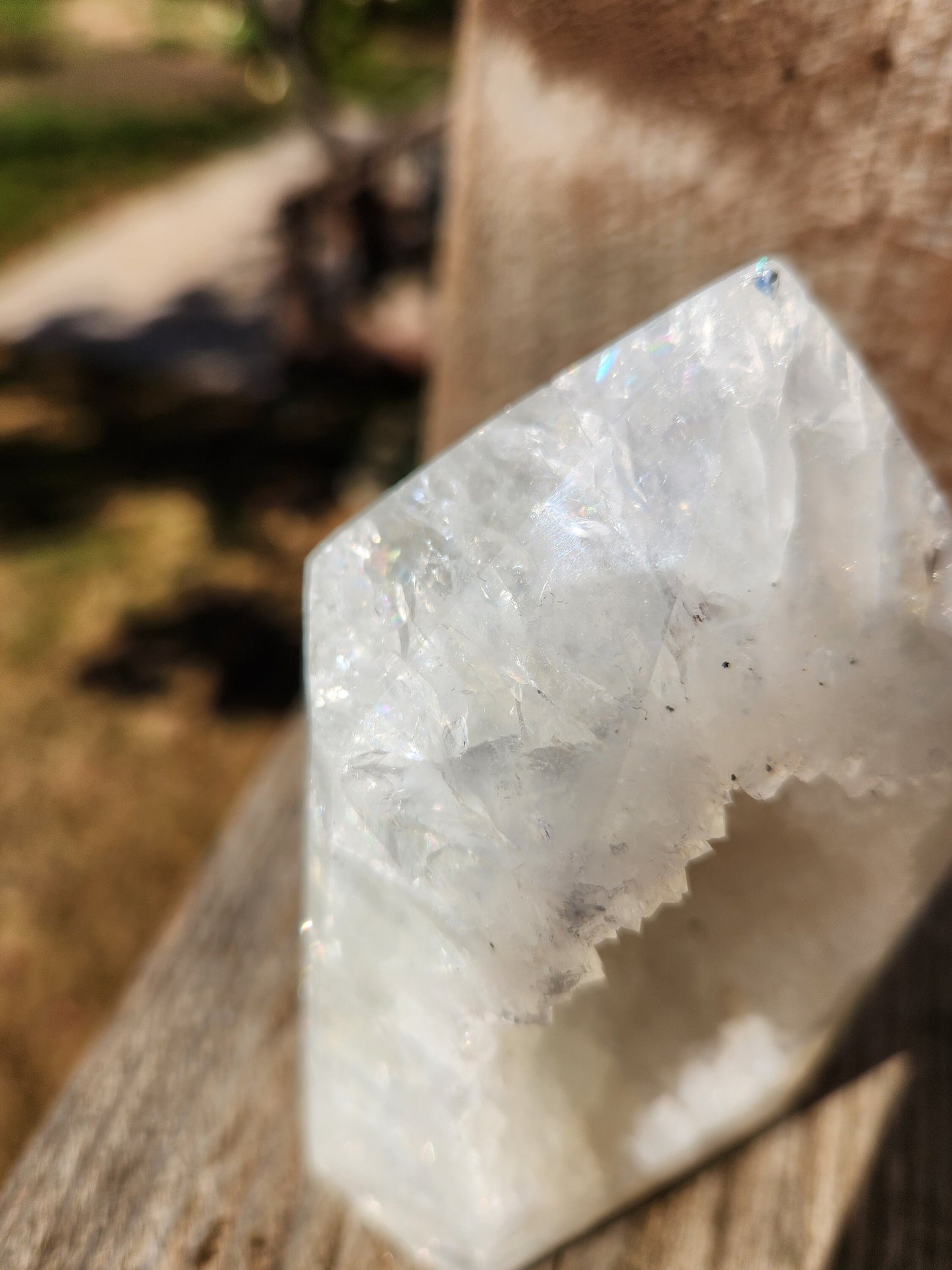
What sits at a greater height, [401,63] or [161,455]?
[401,63]

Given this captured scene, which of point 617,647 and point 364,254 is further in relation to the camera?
point 364,254

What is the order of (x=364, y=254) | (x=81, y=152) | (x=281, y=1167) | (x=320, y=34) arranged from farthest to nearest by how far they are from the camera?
(x=81, y=152) < (x=364, y=254) < (x=320, y=34) < (x=281, y=1167)

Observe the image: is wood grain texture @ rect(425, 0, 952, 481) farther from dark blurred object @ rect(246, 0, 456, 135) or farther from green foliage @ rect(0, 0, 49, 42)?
green foliage @ rect(0, 0, 49, 42)

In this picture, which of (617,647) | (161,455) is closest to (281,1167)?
(617,647)

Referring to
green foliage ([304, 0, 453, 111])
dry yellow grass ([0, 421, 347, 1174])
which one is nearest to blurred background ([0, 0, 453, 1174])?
dry yellow grass ([0, 421, 347, 1174])

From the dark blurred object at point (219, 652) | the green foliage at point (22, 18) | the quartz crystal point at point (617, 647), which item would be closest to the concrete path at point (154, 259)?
the dark blurred object at point (219, 652)

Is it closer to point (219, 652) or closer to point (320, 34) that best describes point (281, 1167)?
point (219, 652)

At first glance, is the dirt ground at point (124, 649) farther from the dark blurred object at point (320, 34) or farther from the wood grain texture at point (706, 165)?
the wood grain texture at point (706, 165)

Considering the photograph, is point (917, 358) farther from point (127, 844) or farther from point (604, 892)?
point (127, 844)
